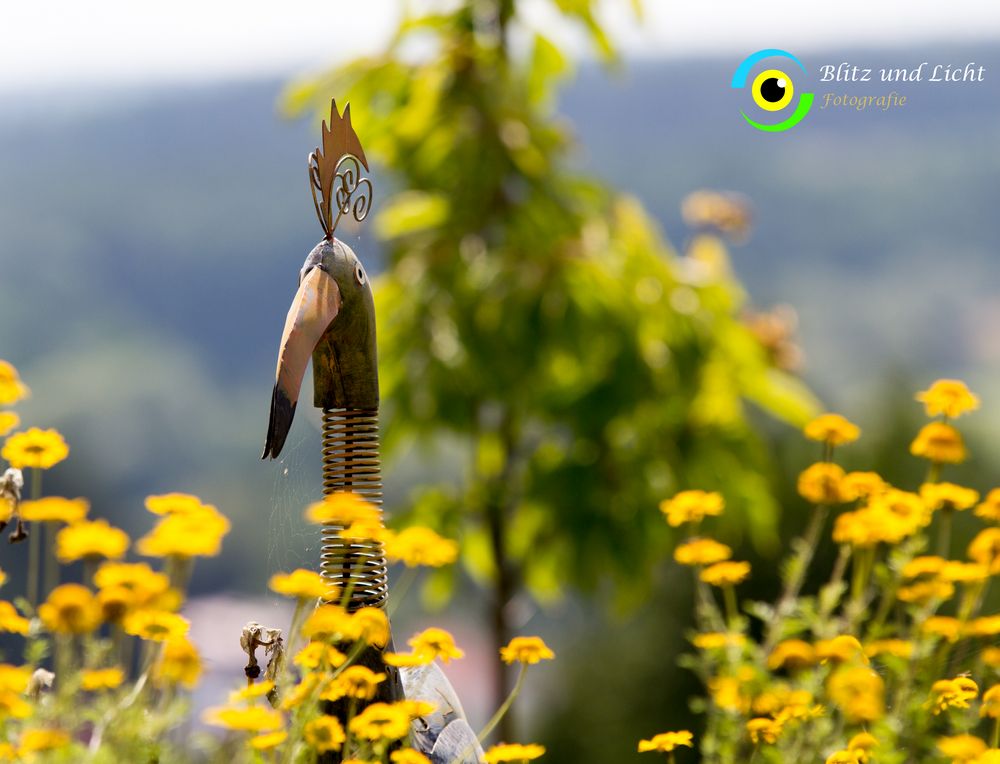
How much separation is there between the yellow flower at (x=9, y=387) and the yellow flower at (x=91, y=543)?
366mm

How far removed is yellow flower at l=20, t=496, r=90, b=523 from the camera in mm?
1101

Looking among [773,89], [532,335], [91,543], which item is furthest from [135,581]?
[532,335]

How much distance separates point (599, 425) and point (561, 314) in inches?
16.4

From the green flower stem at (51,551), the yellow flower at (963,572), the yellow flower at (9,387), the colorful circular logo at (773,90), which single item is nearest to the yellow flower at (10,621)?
the green flower stem at (51,551)

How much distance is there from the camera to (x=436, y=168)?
416 cm

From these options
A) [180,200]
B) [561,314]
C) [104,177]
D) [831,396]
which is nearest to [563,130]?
[561,314]

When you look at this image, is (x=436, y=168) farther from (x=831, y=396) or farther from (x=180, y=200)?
(x=180, y=200)

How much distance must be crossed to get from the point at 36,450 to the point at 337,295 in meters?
0.40

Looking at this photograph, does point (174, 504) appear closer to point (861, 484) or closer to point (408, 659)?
point (408, 659)

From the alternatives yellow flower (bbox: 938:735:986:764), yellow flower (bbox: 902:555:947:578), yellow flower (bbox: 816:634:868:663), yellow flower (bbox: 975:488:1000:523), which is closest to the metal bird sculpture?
yellow flower (bbox: 816:634:868:663)

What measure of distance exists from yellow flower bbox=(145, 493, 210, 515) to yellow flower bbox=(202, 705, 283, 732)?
20 centimetres

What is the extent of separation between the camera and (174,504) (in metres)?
1.13

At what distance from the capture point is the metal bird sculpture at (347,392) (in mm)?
1349

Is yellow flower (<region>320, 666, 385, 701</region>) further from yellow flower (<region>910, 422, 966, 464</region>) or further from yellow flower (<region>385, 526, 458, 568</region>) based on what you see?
yellow flower (<region>910, 422, 966, 464</region>)
